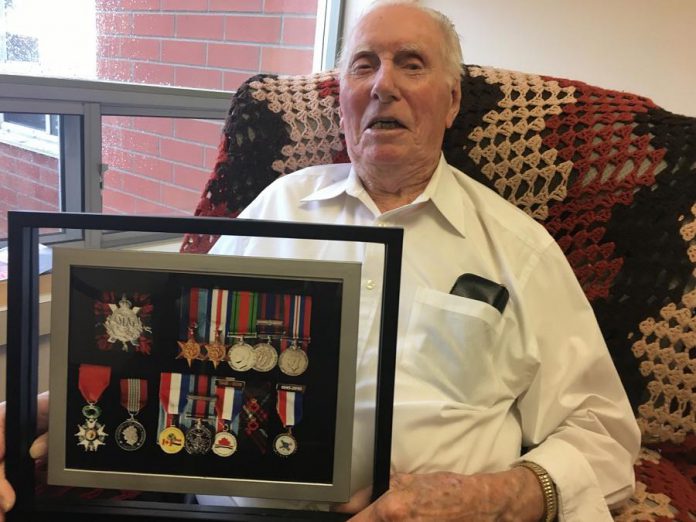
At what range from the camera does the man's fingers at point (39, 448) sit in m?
0.69

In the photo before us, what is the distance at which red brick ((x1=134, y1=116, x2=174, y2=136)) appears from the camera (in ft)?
5.61

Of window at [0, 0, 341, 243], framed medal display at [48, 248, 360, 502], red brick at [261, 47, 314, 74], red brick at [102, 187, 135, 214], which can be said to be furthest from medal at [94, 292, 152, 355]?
red brick at [261, 47, 314, 74]

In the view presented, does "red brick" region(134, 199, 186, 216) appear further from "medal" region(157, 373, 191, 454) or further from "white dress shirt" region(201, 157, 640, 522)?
"medal" region(157, 373, 191, 454)

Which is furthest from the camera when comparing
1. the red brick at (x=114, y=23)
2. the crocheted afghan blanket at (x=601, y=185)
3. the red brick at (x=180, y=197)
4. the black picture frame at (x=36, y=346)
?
the red brick at (x=180, y=197)

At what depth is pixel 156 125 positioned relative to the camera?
176 centimetres

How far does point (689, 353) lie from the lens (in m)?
0.96

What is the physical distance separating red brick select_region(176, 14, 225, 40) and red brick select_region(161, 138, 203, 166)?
0.33 metres

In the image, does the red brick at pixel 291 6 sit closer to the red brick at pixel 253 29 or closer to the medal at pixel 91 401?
the red brick at pixel 253 29

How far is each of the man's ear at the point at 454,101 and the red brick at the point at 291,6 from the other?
3.50 ft

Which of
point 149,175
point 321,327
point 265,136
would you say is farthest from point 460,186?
point 149,175

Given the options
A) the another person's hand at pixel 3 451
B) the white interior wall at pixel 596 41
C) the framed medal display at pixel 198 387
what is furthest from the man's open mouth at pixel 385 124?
the white interior wall at pixel 596 41

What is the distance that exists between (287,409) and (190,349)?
0.13 metres

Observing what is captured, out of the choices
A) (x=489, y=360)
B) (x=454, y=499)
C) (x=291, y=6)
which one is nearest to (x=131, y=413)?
(x=454, y=499)

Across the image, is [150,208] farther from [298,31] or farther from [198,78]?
[298,31]
